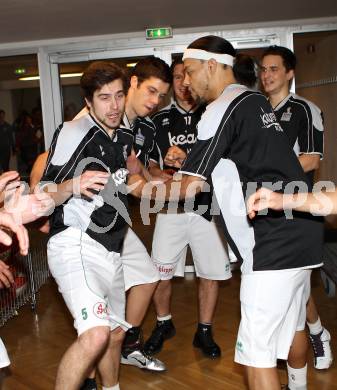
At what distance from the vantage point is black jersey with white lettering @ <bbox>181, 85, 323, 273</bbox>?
88.4 inches

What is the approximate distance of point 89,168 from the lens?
8.45 ft

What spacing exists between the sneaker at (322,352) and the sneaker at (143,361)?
0.90 m

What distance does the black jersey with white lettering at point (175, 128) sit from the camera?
3873mm

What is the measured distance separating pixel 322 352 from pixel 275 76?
1711 millimetres

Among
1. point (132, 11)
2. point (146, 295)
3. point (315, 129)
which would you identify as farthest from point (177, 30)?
point (146, 295)

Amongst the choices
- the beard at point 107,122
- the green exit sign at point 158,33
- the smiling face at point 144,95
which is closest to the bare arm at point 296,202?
the beard at point 107,122

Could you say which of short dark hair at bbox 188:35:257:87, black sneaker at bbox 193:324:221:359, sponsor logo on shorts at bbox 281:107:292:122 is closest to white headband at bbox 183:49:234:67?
short dark hair at bbox 188:35:257:87

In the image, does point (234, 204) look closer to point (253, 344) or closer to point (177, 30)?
point (253, 344)

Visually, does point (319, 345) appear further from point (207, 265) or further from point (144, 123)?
point (144, 123)

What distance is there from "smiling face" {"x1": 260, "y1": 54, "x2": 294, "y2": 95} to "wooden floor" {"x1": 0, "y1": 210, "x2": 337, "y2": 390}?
167cm

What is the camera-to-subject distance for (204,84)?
2529mm

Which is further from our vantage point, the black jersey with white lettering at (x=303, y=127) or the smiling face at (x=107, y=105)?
the black jersey with white lettering at (x=303, y=127)

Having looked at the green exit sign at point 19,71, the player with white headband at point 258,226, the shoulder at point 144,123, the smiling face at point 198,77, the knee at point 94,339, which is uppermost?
the green exit sign at point 19,71

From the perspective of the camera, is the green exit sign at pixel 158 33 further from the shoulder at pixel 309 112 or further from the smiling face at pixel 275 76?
the shoulder at pixel 309 112
